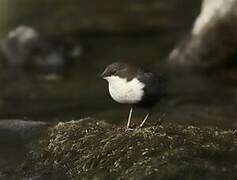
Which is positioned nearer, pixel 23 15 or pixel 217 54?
pixel 217 54

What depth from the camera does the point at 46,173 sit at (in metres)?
5.06

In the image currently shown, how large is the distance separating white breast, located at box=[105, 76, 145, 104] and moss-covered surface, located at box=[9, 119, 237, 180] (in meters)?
0.25

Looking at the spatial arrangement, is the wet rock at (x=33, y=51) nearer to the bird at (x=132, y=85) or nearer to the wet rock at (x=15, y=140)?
the wet rock at (x=15, y=140)

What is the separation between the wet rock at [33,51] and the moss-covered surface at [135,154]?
850cm

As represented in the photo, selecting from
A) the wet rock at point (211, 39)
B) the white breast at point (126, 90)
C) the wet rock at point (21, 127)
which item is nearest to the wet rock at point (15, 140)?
the wet rock at point (21, 127)

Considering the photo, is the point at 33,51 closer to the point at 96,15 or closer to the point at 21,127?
the point at 96,15

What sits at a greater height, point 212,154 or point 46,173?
point 212,154

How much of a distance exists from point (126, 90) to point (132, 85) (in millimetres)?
66

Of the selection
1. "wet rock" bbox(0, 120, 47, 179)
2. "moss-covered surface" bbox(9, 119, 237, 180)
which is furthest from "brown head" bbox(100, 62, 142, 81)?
"wet rock" bbox(0, 120, 47, 179)

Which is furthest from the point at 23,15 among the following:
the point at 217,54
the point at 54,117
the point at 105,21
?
the point at 54,117

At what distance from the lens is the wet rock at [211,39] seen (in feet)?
41.2

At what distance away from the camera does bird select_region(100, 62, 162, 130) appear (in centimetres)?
548

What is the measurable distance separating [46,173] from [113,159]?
0.54 m

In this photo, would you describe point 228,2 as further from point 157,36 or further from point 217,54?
point 157,36
